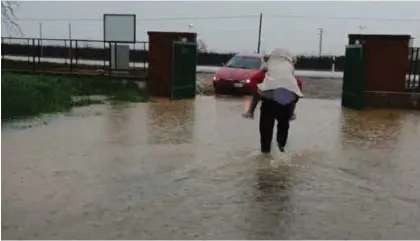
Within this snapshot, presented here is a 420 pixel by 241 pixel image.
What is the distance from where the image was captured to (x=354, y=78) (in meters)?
15.1

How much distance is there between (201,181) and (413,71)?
10.1 meters

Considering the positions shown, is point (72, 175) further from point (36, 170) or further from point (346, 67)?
point (346, 67)

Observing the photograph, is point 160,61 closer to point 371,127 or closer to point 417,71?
point 417,71

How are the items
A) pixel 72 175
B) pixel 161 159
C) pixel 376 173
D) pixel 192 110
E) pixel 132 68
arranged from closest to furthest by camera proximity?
pixel 72 175, pixel 376 173, pixel 161 159, pixel 192 110, pixel 132 68

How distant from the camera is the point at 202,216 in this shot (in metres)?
5.02

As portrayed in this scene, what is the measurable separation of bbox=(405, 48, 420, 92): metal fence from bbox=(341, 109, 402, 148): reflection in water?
124 centimetres

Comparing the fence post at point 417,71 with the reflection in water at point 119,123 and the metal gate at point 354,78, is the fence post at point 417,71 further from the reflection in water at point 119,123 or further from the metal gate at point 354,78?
the reflection in water at point 119,123

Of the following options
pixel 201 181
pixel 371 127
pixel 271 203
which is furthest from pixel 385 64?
pixel 271 203

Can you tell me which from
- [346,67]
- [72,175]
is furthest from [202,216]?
[346,67]

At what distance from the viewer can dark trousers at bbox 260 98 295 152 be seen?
7.81m

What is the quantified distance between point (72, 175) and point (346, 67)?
10477 mm

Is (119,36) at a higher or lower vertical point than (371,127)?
higher

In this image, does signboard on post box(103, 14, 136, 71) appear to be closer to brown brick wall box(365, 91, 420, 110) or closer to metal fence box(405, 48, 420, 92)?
brown brick wall box(365, 91, 420, 110)

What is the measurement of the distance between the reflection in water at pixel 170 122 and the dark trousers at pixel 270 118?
4.37 ft
